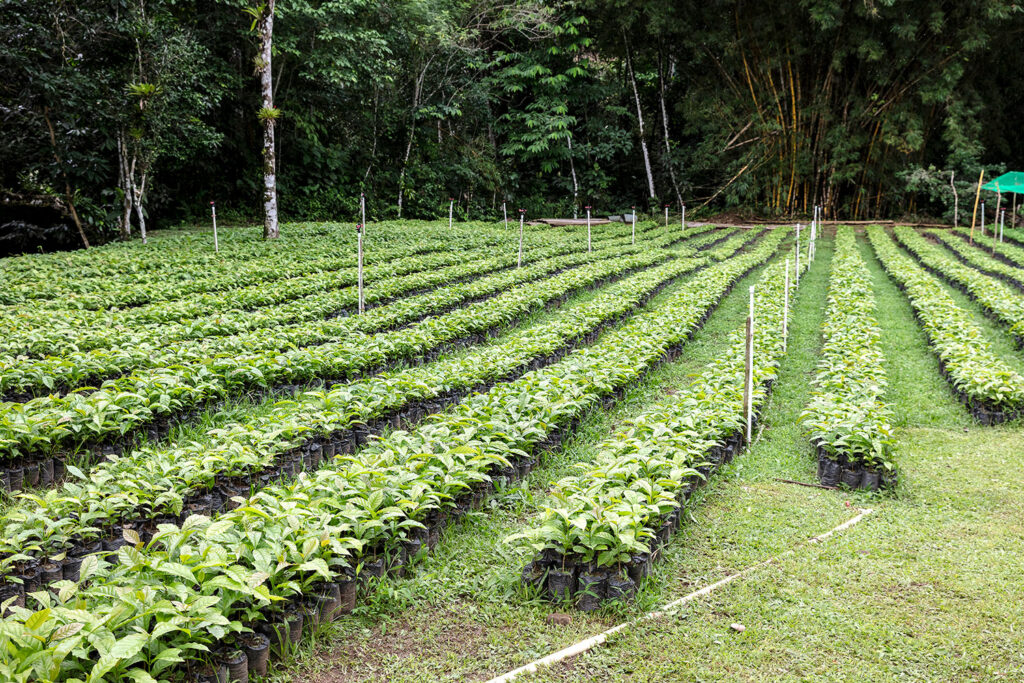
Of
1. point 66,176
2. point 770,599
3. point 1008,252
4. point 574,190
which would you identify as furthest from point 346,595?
point 574,190

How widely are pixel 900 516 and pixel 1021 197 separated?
103 ft

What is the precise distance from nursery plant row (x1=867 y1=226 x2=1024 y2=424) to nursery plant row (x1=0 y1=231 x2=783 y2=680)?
441 centimetres

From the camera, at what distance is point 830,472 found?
19.0ft

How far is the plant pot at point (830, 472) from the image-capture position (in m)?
5.77

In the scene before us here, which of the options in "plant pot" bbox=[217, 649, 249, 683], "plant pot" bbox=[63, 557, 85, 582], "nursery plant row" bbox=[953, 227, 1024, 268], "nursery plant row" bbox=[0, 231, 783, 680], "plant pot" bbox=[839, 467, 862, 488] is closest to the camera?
"nursery plant row" bbox=[0, 231, 783, 680]

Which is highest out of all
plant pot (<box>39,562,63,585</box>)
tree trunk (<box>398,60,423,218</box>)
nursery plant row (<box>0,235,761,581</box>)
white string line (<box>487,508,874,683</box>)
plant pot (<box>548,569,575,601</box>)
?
tree trunk (<box>398,60,423,218</box>)

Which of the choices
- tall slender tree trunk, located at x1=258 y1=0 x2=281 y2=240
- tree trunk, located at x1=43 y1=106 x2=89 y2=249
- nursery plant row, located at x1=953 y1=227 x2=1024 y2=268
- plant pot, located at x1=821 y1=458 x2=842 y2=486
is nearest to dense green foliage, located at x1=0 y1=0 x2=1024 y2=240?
tree trunk, located at x1=43 y1=106 x2=89 y2=249

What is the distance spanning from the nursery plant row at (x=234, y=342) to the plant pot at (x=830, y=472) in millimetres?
5824

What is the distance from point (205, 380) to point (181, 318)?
384cm

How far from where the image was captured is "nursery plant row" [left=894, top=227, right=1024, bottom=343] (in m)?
11.1

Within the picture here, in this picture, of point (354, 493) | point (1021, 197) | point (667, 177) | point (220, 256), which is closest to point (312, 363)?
point (354, 493)

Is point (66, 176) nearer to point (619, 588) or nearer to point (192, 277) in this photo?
point (192, 277)

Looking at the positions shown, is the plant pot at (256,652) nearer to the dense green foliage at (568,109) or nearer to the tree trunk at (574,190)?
the dense green foliage at (568,109)

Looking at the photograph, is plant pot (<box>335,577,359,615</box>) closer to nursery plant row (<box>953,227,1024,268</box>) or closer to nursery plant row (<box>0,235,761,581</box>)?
nursery plant row (<box>0,235,761,581</box>)
